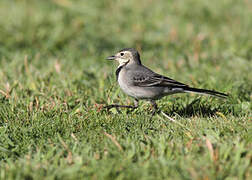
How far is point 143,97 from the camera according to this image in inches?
236

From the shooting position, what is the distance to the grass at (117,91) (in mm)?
4098

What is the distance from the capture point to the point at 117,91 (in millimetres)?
6719

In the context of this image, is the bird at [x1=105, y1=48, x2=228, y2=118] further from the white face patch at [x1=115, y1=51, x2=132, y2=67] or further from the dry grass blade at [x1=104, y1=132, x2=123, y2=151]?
the dry grass blade at [x1=104, y1=132, x2=123, y2=151]

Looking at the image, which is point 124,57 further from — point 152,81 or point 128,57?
point 152,81

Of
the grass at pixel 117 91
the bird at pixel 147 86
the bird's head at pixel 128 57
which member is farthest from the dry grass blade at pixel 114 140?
the bird's head at pixel 128 57

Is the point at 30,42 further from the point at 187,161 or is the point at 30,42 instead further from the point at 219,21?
the point at 187,161

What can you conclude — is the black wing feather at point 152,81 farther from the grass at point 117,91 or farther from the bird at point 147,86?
the grass at point 117,91

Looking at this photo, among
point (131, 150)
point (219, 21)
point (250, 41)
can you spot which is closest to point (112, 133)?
point (131, 150)

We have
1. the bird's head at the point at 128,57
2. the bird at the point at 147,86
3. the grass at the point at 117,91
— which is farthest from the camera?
the bird's head at the point at 128,57

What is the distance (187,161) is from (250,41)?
724cm

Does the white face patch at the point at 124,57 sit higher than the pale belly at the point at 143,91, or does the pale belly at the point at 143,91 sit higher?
the white face patch at the point at 124,57

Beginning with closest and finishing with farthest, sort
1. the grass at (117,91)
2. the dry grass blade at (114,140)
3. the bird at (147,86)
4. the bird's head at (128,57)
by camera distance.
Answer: the grass at (117,91) < the dry grass blade at (114,140) < the bird at (147,86) < the bird's head at (128,57)

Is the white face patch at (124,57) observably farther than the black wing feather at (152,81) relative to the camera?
Yes

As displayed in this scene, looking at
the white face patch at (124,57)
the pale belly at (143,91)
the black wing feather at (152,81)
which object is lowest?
the pale belly at (143,91)
